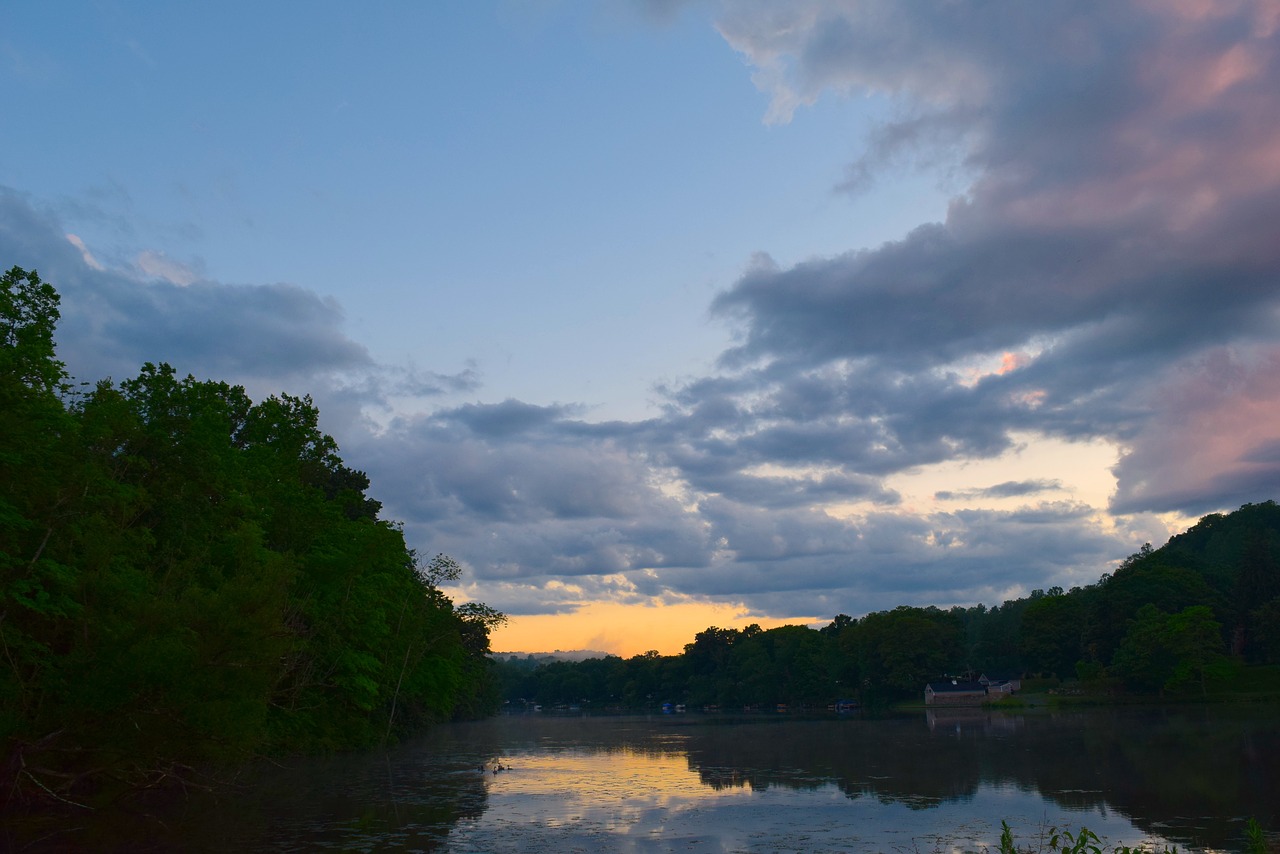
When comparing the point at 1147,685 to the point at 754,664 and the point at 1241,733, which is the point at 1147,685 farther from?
the point at 754,664

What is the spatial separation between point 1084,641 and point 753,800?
3787 inches

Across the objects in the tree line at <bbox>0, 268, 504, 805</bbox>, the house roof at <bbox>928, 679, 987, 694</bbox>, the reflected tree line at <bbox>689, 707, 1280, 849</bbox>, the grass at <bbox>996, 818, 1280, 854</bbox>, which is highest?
the tree line at <bbox>0, 268, 504, 805</bbox>

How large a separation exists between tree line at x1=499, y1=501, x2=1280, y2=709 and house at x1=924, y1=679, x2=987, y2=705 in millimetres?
3902

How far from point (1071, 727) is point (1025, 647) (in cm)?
5746

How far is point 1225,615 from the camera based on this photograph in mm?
112250

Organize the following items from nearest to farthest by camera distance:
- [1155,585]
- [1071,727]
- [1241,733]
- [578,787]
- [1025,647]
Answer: [578,787]
[1241,733]
[1071,727]
[1155,585]
[1025,647]

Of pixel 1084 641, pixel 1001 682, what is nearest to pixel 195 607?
pixel 1084 641

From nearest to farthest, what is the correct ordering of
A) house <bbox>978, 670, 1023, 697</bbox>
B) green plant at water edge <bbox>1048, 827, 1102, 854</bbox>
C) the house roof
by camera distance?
green plant at water edge <bbox>1048, 827, 1102, 854</bbox> < house <bbox>978, 670, 1023, 697</bbox> < the house roof

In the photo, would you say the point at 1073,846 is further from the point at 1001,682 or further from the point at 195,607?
the point at 1001,682

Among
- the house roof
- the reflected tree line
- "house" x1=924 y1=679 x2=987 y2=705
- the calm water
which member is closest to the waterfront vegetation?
the calm water

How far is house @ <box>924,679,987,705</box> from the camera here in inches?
4788

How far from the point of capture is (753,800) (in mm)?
31844

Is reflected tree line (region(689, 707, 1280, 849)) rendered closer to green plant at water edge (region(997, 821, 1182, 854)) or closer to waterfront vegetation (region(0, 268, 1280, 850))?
green plant at water edge (region(997, 821, 1182, 854))

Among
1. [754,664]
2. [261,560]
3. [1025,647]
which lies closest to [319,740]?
[261,560]
